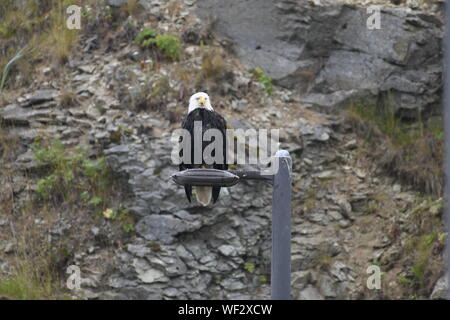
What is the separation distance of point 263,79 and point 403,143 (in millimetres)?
2380

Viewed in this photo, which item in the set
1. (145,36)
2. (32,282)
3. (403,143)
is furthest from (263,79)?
(32,282)

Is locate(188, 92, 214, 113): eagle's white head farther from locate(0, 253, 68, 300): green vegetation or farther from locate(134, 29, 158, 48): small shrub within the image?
locate(134, 29, 158, 48): small shrub

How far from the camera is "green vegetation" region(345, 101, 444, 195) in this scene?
9.77 meters

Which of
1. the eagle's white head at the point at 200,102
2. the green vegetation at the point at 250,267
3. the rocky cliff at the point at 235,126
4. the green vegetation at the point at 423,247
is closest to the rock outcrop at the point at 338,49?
the rocky cliff at the point at 235,126

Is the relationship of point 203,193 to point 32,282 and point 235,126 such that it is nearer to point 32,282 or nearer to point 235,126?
point 235,126

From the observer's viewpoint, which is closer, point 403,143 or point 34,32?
point 403,143

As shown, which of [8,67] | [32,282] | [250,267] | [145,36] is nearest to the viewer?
[32,282]

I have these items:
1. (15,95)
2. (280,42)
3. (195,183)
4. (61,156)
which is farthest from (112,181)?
(195,183)

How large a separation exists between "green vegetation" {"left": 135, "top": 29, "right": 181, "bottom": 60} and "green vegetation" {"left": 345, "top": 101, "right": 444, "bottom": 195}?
2.85 meters

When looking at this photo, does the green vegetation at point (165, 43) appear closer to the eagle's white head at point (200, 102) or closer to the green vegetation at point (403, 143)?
the green vegetation at point (403, 143)

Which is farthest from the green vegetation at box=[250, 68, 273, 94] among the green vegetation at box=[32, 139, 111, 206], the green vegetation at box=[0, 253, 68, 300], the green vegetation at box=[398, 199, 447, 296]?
the green vegetation at box=[0, 253, 68, 300]

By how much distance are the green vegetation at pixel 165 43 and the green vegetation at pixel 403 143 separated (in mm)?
2849

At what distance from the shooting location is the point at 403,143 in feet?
33.4

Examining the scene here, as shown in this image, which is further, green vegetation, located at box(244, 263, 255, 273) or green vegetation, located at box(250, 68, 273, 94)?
green vegetation, located at box(250, 68, 273, 94)
